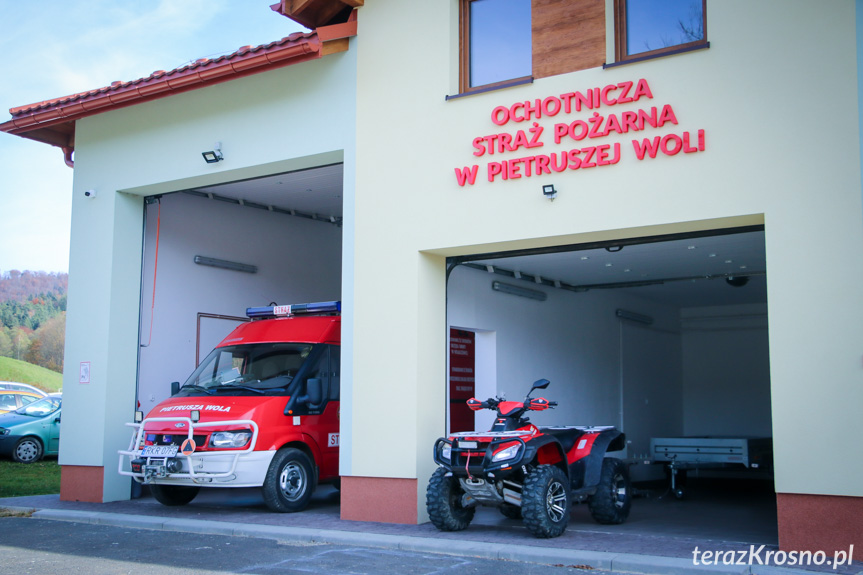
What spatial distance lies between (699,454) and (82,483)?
9.24 metres

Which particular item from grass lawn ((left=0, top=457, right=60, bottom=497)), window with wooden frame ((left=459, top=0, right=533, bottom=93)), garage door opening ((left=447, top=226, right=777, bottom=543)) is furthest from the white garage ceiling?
grass lawn ((left=0, top=457, right=60, bottom=497))

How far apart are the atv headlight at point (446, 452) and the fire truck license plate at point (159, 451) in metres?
3.48

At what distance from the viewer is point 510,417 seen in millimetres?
9156

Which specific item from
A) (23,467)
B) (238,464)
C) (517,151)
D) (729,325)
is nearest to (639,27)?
(517,151)

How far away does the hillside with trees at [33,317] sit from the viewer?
223ft

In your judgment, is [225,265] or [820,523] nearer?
[820,523]

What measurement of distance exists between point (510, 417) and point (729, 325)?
11.8 meters

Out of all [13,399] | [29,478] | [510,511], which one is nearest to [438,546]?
[510,511]

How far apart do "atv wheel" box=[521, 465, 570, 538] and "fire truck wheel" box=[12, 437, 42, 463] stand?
14.5 m

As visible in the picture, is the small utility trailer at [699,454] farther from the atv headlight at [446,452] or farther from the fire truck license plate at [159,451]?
the fire truck license plate at [159,451]

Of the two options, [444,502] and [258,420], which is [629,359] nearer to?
[258,420]

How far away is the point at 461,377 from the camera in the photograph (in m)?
12.3

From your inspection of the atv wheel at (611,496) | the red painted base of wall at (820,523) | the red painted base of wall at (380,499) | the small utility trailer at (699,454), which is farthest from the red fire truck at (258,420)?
the red painted base of wall at (820,523)

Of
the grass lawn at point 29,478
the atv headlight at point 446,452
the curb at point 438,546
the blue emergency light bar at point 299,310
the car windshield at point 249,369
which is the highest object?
the blue emergency light bar at point 299,310
